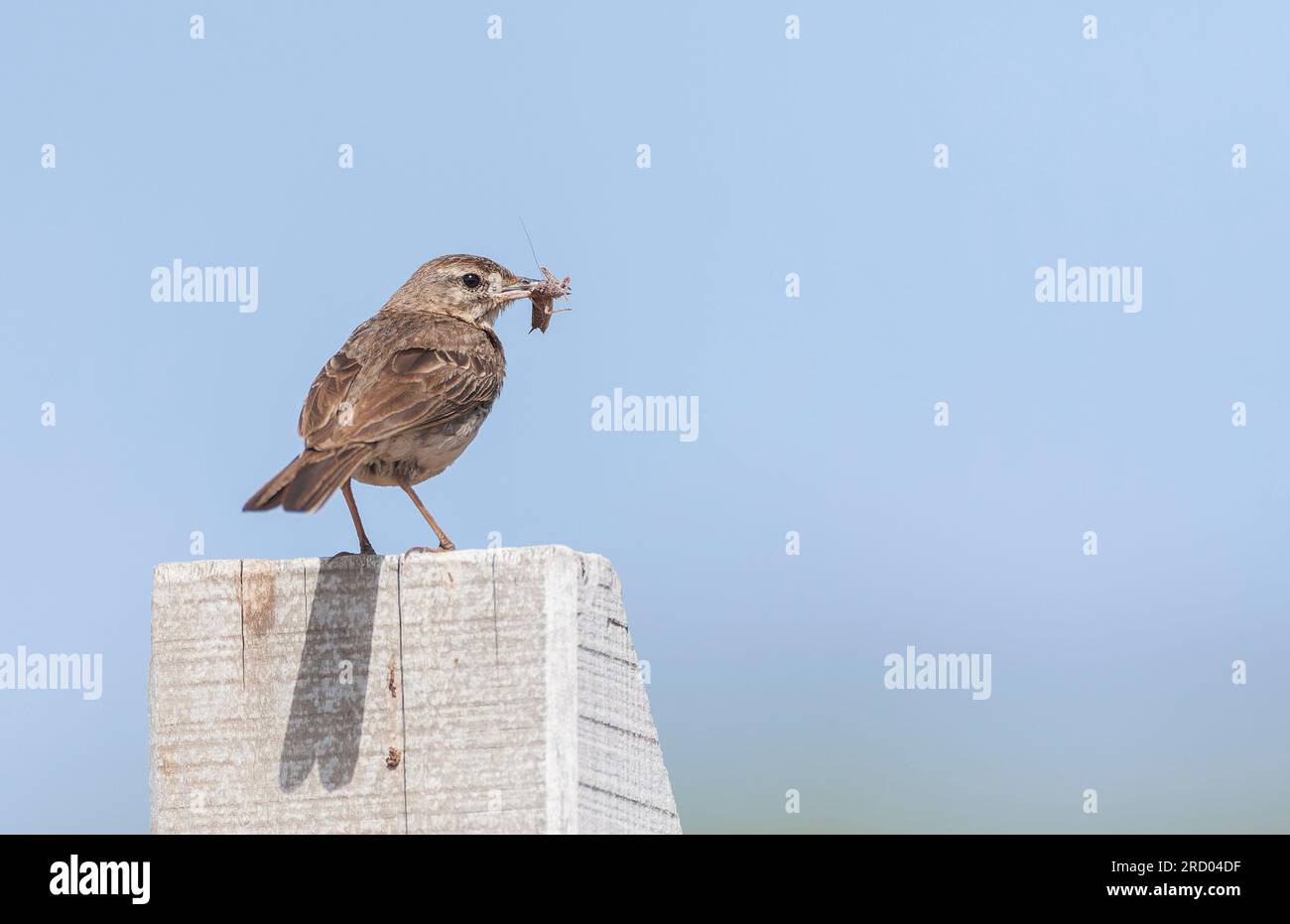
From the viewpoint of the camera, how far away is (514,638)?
3.44 m

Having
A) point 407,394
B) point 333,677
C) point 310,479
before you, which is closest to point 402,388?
point 407,394

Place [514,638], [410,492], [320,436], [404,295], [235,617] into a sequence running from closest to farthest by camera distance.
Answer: [514,638], [235,617], [320,436], [410,492], [404,295]

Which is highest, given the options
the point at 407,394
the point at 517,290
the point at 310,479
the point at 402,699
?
the point at 517,290

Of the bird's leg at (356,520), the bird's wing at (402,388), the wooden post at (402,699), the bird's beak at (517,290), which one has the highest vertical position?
the bird's beak at (517,290)

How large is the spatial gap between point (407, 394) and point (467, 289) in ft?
6.08

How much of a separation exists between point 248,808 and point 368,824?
13.2 inches

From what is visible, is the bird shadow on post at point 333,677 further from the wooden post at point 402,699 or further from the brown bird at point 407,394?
the brown bird at point 407,394

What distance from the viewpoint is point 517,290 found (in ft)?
24.6

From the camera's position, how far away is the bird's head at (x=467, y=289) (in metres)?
7.56

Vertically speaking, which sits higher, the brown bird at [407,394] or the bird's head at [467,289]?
the bird's head at [467,289]

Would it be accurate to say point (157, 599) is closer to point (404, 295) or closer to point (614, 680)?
point (614, 680)

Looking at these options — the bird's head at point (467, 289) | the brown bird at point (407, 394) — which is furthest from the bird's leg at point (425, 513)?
the bird's head at point (467, 289)

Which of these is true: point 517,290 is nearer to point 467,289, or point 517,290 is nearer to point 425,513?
point 467,289

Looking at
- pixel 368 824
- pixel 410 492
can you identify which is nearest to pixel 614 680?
pixel 368 824
